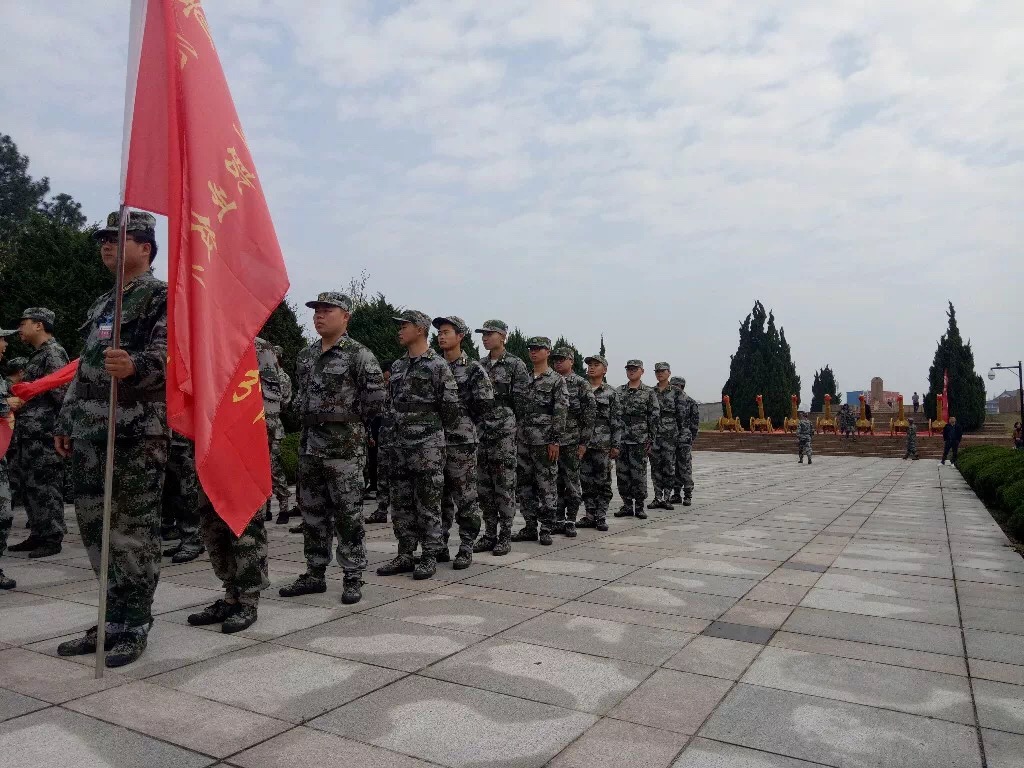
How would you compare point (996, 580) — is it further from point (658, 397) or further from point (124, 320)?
point (124, 320)

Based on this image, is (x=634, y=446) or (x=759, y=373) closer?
(x=634, y=446)

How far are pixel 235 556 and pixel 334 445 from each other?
3.34 feet

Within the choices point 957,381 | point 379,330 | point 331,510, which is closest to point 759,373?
point 957,381

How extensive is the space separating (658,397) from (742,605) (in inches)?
244

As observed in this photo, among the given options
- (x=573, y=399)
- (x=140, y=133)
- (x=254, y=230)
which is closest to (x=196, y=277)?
(x=254, y=230)

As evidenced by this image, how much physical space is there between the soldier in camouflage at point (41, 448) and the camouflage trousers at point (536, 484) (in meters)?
4.37

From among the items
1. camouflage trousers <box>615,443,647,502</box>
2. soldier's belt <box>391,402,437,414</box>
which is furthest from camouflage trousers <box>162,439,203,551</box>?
camouflage trousers <box>615,443,647,502</box>

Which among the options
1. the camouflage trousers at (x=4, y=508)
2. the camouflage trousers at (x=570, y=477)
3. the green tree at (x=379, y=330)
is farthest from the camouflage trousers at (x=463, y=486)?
the green tree at (x=379, y=330)

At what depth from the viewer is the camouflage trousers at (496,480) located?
6.95m

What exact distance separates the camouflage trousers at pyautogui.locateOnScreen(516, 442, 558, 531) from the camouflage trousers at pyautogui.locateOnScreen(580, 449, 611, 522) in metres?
1.22

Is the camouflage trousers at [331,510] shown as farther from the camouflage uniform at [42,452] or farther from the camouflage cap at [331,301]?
the camouflage uniform at [42,452]

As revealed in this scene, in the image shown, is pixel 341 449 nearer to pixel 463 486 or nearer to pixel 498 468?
pixel 463 486

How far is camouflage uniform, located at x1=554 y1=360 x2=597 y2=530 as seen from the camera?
8.27 metres

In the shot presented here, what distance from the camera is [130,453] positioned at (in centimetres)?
379
